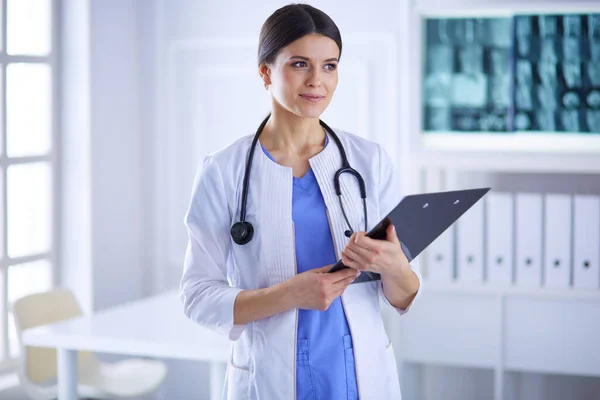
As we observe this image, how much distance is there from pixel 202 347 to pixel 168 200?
161cm

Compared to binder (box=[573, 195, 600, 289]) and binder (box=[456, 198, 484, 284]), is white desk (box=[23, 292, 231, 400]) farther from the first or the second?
binder (box=[573, 195, 600, 289])

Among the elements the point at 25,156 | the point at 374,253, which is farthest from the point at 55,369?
the point at 374,253

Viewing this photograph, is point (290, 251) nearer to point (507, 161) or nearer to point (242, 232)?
point (242, 232)

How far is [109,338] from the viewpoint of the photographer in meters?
2.34

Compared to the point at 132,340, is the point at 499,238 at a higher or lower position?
higher

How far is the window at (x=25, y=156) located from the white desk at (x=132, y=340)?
86 cm

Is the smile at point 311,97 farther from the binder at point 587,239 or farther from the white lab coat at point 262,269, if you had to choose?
the binder at point 587,239

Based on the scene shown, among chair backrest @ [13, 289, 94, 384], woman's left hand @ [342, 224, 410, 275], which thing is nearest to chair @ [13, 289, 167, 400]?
chair backrest @ [13, 289, 94, 384]

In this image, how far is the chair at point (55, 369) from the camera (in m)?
2.83

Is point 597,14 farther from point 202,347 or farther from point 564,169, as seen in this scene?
point 202,347

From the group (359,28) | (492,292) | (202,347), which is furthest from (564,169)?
(202,347)

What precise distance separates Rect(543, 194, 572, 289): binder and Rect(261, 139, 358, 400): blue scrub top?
1.58m

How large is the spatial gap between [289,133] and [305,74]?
137 mm

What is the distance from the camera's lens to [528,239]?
2814mm
